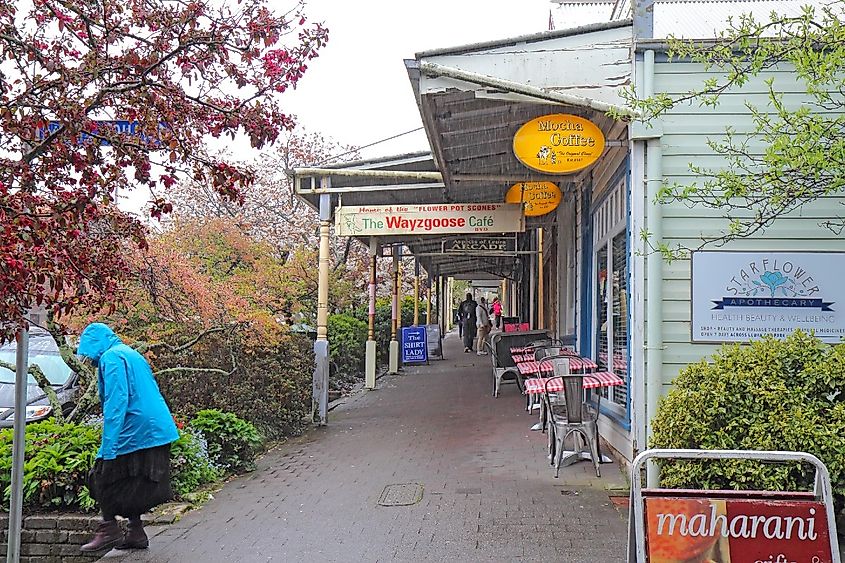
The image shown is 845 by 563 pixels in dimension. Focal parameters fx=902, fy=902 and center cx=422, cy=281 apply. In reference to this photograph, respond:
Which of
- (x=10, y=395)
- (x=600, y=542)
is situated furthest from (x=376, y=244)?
(x=600, y=542)

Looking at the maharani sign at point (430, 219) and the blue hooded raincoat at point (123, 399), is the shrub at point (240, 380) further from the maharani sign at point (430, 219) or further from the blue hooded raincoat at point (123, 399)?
the maharani sign at point (430, 219)

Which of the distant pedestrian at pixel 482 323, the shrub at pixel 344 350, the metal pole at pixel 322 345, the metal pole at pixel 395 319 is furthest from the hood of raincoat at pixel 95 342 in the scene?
the distant pedestrian at pixel 482 323

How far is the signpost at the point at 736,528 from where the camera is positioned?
148 inches

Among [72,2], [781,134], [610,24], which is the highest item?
[610,24]

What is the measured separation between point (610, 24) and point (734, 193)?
2.85m

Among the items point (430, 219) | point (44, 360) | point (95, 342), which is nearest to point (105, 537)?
point (95, 342)

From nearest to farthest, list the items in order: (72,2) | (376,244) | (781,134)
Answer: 1. (72,2)
2. (781,134)
3. (376,244)

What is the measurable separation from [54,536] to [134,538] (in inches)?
36.6

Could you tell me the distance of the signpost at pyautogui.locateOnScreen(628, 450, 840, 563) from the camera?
376 cm

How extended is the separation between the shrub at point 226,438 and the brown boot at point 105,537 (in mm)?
2372

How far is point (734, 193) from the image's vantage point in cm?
555

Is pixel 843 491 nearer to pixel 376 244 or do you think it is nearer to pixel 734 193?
pixel 734 193

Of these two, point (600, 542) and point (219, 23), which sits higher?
point (219, 23)

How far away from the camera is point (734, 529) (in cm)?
379
